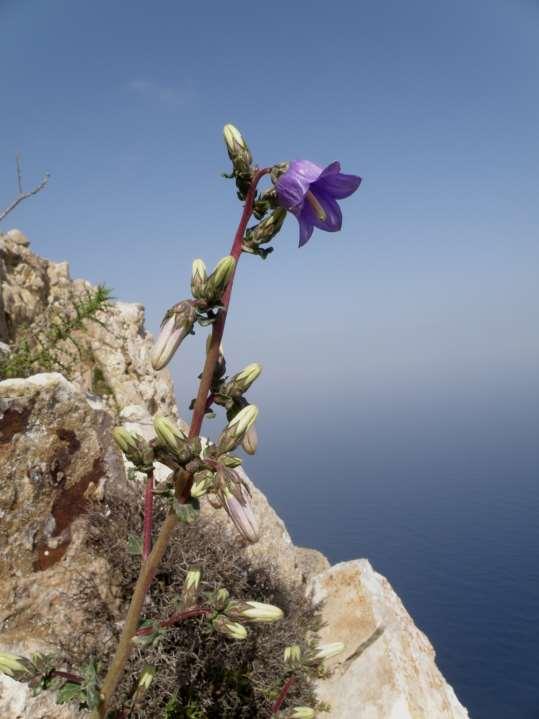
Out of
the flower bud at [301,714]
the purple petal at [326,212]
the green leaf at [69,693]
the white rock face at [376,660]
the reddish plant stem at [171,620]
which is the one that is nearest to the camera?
the green leaf at [69,693]

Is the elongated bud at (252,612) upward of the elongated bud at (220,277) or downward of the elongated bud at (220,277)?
downward

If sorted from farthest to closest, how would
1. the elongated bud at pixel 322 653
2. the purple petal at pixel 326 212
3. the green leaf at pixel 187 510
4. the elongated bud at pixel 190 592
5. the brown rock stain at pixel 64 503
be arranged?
the elongated bud at pixel 322 653
the brown rock stain at pixel 64 503
the elongated bud at pixel 190 592
the purple petal at pixel 326 212
the green leaf at pixel 187 510

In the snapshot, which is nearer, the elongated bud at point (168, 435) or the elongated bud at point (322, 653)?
the elongated bud at point (168, 435)

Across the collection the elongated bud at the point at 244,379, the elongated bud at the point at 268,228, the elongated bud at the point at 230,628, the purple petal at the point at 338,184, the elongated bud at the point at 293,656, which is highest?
the purple petal at the point at 338,184

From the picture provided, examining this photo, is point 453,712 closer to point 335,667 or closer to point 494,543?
point 335,667

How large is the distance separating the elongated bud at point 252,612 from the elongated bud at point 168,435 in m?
1.05

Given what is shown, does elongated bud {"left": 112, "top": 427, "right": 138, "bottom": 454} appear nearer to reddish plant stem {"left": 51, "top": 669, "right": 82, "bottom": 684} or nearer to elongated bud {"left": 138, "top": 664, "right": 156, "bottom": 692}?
reddish plant stem {"left": 51, "top": 669, "right": 82, "bottom": 684}

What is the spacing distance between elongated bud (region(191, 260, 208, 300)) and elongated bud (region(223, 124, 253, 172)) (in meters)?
0.57

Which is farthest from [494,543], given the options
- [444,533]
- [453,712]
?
[453,712]

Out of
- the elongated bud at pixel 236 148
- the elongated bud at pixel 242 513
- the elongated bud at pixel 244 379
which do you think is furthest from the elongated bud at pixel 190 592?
the elongated bud at pixel 236 148

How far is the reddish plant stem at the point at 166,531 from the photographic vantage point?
227cm

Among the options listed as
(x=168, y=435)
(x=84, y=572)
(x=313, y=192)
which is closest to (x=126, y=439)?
(x=168, y=435)

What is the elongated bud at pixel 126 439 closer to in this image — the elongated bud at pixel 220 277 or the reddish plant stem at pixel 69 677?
the elongated bud at pixel 220 277

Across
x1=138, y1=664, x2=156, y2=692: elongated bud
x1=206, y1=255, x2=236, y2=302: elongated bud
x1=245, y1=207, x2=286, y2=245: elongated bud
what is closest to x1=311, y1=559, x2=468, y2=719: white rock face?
x1=138, y1=664, x2=156, y2=692: elongated bud
